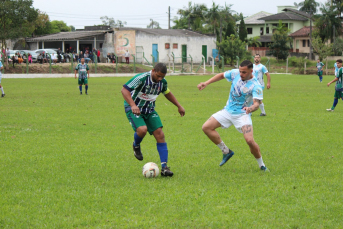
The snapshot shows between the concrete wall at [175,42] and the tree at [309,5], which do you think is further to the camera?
the tree at [309,5]

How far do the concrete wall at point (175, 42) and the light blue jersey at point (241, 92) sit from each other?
52.8 meters

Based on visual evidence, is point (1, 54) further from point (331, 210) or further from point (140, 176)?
point (331, 210)

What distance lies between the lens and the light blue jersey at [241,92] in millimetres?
7047

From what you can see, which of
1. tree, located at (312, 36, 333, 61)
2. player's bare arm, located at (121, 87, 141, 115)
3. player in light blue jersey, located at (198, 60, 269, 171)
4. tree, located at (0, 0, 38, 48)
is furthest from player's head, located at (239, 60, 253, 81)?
tree, located at (312, 36, 333, 61)

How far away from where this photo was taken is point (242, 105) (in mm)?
7289

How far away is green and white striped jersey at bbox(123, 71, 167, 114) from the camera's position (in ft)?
22.2

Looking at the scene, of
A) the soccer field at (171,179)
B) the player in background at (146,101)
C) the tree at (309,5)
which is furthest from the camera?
the tree at (309,5)

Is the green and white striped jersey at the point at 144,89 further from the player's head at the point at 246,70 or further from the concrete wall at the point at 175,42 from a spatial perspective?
the concrete wall at the point at 175,42

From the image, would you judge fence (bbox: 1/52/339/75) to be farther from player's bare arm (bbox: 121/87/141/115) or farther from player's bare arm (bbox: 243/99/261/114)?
player's bare arm (bbox: 243/99/261/114)

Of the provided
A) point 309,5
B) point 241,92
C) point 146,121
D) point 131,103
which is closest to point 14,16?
point 146,121

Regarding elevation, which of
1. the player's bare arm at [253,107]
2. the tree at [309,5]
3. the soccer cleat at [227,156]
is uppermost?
the tree at [309,5]

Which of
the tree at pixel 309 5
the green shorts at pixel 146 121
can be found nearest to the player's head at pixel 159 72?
the green shorts at pixel 146 121

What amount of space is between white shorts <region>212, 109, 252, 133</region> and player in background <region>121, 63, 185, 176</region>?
36.5 inches

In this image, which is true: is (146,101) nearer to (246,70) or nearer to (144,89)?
(144,89)
